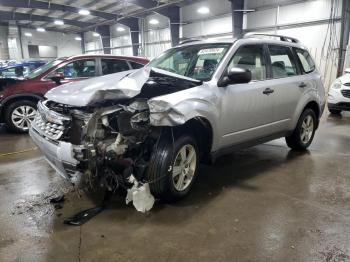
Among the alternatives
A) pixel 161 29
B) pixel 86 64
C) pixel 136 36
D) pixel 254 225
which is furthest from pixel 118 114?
pixel 136 36

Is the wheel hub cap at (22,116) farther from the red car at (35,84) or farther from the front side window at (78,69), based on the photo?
the front side window at (78,69)

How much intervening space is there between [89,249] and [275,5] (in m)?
11.4

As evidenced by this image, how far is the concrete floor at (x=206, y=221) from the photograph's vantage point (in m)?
2.20

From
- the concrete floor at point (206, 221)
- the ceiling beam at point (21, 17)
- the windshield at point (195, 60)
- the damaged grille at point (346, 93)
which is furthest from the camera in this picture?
the ceiling beam at point (21, 17)

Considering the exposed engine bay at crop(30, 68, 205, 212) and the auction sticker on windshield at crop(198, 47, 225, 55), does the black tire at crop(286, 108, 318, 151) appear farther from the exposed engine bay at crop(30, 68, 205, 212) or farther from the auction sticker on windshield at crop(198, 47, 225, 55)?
the exposed engine bay at crop(30, 68, 205, 212)

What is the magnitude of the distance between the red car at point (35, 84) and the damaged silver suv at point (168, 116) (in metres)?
2.80

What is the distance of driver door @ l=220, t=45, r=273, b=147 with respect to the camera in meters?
3.17

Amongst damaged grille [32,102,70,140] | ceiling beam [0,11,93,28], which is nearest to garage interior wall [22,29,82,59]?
ceiling beam [0,11,93,28]

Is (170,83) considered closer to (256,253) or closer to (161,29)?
(256,253)

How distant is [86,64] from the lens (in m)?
6.18

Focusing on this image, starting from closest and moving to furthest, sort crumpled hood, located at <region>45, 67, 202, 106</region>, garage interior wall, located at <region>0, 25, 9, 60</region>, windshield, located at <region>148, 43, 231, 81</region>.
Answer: crumpled hood, located at <region>45, 67, 202, 106</region> < windshield, located at <region>148, 43, 231, 81</region> < garage interior wall, located at <region>0, 25, 9, 60</region>

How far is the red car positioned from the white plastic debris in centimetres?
381

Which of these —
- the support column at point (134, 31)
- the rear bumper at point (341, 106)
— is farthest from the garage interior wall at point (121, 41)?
the rear bumper at point (341, 106)

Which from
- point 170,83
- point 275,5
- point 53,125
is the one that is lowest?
point 53,125
